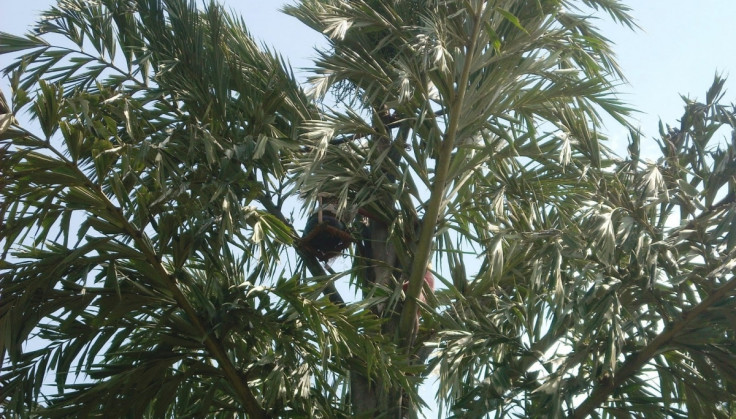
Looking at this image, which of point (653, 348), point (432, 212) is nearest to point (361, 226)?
point (432, 212)

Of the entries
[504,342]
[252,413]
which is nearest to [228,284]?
[252,413]

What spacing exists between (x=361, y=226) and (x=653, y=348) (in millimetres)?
2200

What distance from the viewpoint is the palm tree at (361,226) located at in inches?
196

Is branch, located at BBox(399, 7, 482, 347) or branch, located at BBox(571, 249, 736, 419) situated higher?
branch, located at BBox(399, 7, 482, 347)

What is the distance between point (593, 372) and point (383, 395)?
1230mm

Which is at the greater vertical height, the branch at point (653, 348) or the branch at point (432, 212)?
the branch at point (432, 212)

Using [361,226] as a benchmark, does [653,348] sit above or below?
below

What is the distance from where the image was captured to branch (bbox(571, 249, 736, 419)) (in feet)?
15.5

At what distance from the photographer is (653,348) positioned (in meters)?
4.85

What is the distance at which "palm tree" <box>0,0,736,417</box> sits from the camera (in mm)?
4977

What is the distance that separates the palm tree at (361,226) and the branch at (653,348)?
1cm

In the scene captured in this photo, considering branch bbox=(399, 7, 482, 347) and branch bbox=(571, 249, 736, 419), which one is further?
branch bbox=(399, 7, 482, 347)

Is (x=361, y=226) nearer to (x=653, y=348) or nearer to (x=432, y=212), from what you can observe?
(x=432, y=212)

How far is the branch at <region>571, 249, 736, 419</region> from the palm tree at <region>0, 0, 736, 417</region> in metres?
0.01
